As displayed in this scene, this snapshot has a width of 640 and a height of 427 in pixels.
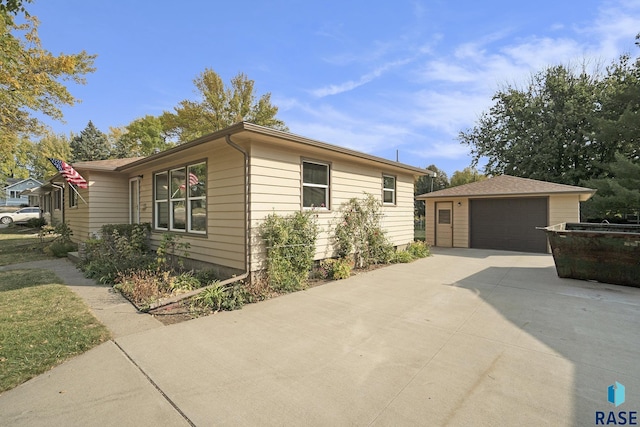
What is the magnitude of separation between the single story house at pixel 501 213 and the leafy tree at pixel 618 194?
162 inches

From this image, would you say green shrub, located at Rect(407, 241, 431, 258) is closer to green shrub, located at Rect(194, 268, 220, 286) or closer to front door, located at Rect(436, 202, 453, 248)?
front door, located at Rect(436, 202, 453, 248)

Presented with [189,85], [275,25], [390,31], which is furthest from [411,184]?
[189,85]

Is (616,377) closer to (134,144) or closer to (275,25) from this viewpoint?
(275,25)

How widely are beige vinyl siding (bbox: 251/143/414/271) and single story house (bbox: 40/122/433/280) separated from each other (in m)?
0.02

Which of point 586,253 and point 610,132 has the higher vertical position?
point 610,132

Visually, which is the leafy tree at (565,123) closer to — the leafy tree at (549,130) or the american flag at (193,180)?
the leafy tree at (549,130)

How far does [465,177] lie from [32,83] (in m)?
33.8

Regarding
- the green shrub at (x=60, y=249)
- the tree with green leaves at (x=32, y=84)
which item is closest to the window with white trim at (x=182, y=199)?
the green shrub at (x=60, y=249)

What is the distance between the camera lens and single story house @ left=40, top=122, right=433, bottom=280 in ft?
18.0

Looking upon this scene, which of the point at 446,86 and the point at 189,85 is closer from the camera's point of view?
the point at 446,86

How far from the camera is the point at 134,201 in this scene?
9.74m

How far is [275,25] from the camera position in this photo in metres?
8.49

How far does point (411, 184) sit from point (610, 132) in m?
13.7

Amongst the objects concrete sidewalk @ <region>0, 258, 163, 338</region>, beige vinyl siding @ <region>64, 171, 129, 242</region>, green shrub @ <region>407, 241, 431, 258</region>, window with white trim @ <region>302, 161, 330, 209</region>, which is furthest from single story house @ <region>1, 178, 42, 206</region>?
green shrub @ <region>407, 241, 431, 258</region>
